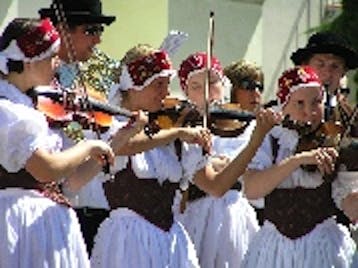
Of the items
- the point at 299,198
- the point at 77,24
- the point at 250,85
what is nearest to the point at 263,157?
the point at 299,198

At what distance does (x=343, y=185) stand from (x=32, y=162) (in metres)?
1.51

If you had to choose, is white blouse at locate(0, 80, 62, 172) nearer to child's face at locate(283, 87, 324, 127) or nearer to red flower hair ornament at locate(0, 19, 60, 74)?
red flower hair ornament at locate(0, 19, 60, 74)

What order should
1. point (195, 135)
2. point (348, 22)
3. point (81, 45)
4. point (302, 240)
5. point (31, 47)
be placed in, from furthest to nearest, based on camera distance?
point (348, 22) < point (81, 45) < point (302, 240) < point (195, 135) < point (31, 47)

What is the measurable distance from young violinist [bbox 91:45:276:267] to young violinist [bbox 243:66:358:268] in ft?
0.68

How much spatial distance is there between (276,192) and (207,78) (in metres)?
0.75

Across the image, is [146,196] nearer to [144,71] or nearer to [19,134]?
[144,71]

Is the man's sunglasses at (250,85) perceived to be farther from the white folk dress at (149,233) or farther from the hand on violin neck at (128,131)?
the hand on violin neck at (128,131)

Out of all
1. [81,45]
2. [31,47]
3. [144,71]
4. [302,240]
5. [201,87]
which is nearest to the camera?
[31,47]

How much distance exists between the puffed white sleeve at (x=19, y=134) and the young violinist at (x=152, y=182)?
0.71m

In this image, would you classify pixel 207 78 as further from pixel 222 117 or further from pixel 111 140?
pixel 111 140

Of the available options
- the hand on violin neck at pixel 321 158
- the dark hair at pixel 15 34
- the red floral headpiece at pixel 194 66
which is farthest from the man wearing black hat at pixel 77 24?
the hand on violin neck at pixel 321 158

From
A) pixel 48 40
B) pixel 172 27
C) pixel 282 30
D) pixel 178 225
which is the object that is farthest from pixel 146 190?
pixel 282 30

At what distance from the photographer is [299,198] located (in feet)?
16.5

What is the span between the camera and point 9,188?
441cm
